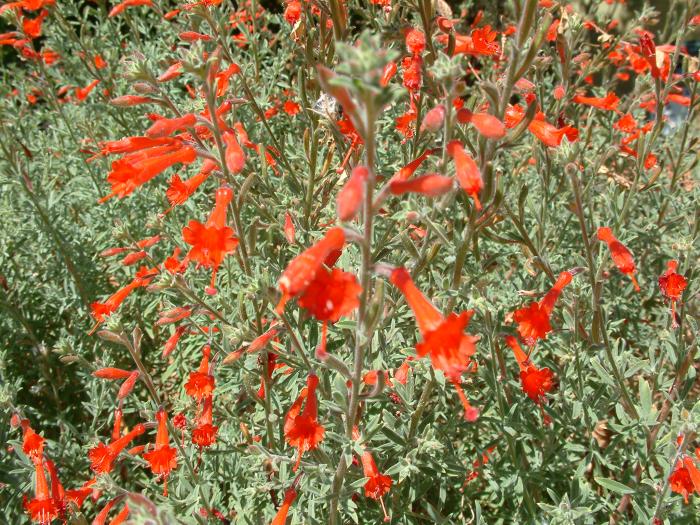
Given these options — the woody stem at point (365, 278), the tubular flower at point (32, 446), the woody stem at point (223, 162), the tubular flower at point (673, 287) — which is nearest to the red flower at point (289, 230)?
the woody stem at point (223, 162)

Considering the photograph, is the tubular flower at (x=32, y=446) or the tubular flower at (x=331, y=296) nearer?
the tubular flower at (x=331, y=296)

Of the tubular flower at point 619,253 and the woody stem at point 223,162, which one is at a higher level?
the woody stem at point 223,162

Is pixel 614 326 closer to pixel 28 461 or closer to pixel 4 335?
pixel 28 461

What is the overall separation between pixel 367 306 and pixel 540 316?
109 centimetres

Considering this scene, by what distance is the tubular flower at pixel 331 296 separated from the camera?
5.02ft

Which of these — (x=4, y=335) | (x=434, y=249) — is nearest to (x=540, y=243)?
(x=434, y=249)

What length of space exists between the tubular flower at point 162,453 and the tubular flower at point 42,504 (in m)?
0.43

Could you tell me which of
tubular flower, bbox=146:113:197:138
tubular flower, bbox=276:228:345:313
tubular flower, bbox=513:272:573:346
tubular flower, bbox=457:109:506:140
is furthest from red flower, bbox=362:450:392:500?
tubular flower, bbox=146:113:197:138

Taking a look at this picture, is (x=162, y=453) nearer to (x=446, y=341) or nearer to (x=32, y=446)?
(x=32, y=446)

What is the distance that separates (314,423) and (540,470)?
133 centimetres

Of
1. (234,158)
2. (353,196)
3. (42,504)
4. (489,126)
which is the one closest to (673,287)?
(489,126)

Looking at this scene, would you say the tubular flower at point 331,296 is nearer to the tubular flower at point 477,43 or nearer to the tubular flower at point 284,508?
the tubular flower at point 284,508

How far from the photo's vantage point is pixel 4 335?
4.23m

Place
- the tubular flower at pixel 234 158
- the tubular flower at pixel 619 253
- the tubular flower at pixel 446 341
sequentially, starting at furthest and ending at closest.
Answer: the tubular flower at pixel 619 253, the tubular flower at pixel 234 158, the tubular flower at pixel 446 341
